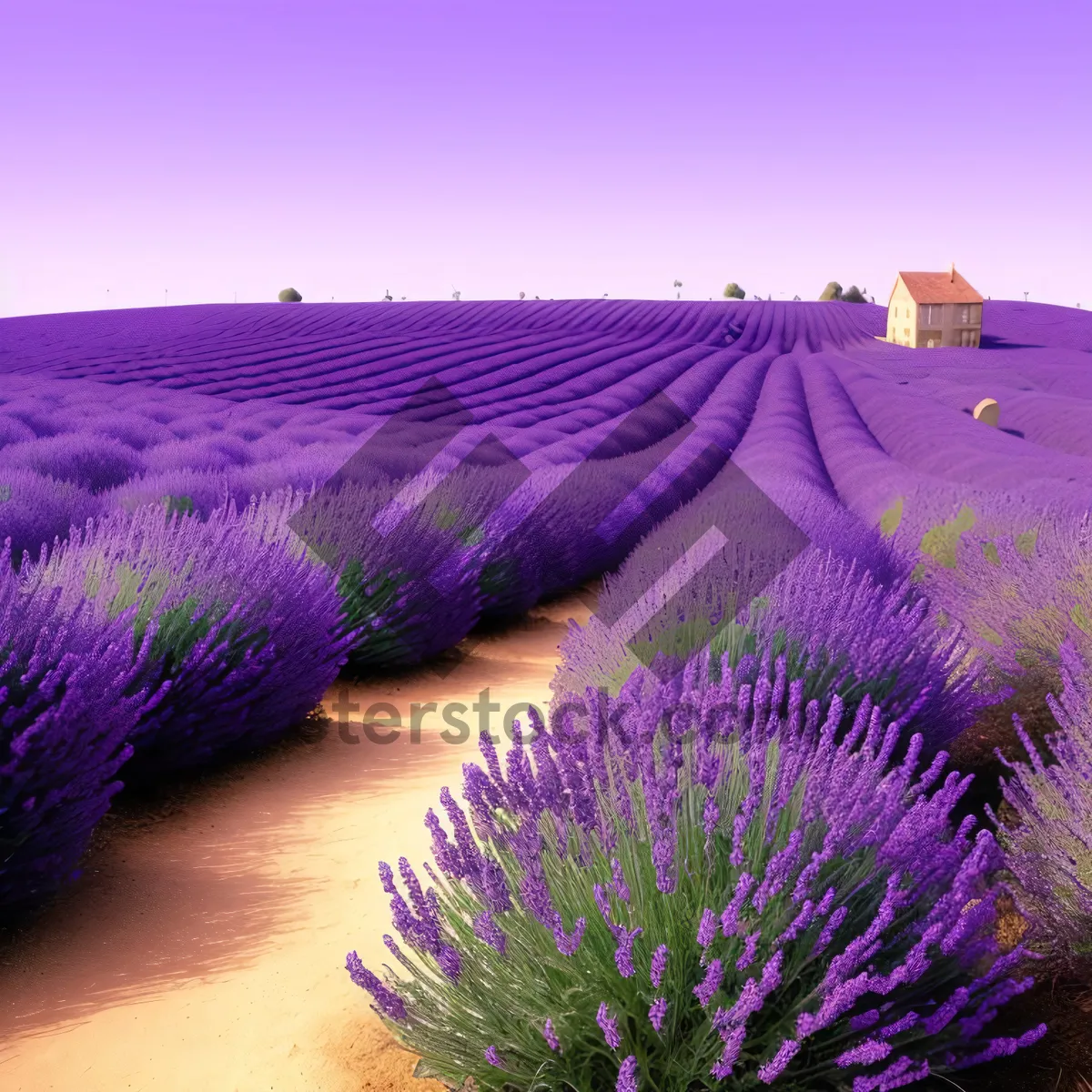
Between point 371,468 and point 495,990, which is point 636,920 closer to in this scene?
point 495,990

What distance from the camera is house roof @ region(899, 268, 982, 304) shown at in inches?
1335

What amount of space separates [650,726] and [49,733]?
1.54 metres

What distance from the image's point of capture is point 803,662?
2912 mm

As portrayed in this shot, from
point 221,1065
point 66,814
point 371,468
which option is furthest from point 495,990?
point 371,468

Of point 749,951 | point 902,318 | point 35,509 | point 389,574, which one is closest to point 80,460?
point 35,509

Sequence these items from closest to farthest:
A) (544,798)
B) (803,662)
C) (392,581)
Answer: (544,798)
(803,662)
(392,581)

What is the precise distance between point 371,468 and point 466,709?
10.6 feet

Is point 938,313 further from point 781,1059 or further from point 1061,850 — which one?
point 781,1059

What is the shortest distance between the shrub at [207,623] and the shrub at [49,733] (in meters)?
0.21

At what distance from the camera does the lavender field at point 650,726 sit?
1.55 m

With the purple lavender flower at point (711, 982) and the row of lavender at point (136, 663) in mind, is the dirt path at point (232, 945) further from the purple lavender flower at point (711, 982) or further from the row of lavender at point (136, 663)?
the purple lavender flower at point (711, 982)

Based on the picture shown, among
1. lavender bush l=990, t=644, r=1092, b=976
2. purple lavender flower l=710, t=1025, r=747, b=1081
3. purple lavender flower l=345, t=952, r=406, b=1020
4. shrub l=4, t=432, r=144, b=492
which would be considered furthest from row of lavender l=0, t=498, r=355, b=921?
shrub l=4, t=432, r=144, b=492

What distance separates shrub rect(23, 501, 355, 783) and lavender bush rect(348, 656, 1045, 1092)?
1531mm

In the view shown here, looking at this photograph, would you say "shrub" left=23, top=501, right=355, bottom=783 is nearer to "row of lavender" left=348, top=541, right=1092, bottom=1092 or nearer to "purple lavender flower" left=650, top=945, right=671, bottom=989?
"row of lavender" left=348, top=541, right=1092, bottom=1092
